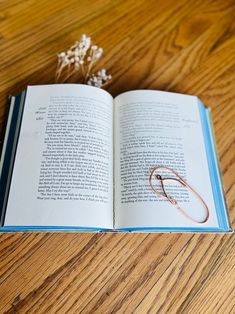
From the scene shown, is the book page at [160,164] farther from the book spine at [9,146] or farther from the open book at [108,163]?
the book spine at [9,146]

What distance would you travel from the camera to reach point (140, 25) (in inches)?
34.9

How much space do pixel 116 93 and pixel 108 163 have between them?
203mm

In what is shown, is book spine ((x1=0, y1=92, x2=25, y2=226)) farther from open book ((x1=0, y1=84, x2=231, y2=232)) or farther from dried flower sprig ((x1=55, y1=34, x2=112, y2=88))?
dried flower sprig ((x1=55, y1=34, x2=112, y2=88))

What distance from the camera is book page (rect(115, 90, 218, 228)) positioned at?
588 millimetres

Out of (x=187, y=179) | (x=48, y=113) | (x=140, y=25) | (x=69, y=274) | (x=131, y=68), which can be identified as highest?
(x=140, y=25)

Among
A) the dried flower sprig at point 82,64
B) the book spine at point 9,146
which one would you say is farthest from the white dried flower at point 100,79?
the book spine at point 9,146

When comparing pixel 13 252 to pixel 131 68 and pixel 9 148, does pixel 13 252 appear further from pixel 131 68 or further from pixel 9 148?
pixel 131 68

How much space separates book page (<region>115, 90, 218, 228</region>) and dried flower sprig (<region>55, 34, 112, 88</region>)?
85 millimetres

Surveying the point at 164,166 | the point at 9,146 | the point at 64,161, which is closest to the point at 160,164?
the point at 164,166

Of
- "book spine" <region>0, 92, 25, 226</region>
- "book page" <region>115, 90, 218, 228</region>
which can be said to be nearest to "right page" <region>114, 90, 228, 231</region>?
"book page" <region>115, 90, 218, 228</region>

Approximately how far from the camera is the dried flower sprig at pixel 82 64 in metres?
0.76

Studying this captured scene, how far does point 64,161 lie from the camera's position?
2.00 feet

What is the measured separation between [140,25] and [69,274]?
25.1 inches

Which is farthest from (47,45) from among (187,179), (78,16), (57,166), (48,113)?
(187,179)
